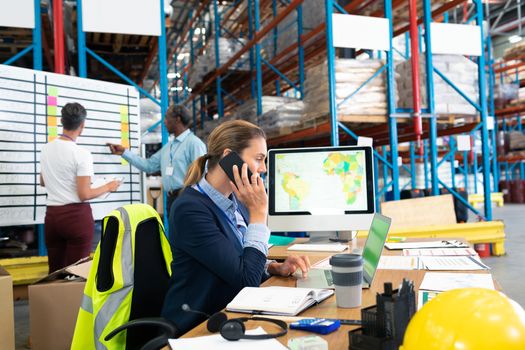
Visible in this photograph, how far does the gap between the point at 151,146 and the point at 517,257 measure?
18.0 feet

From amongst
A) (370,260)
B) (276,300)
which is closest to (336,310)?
(276,300)

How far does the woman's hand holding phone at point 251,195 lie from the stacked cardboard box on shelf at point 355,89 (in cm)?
434

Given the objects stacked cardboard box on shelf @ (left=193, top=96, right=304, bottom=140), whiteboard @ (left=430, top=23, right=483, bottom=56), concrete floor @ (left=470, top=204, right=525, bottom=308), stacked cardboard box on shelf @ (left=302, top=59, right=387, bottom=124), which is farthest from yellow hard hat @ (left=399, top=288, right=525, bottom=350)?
stacked cardboard box on shelf @ (left=193, top=96, right=304, bottom=140)

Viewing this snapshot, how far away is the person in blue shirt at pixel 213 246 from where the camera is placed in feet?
5.97

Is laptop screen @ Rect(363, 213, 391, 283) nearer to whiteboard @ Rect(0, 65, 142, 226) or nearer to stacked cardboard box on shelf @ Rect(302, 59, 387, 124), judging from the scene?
whiteboard @ Rect(0, 65, 142, 226)

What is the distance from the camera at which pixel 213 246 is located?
5.94ft

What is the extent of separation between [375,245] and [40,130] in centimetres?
389

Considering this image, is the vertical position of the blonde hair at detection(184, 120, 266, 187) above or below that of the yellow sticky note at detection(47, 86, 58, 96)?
below

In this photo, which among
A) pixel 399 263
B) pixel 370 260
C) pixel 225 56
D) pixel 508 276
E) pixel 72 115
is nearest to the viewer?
pixel 370 260

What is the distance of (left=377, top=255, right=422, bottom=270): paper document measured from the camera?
2.14 metres

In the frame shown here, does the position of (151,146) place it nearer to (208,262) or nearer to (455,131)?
(455,131)

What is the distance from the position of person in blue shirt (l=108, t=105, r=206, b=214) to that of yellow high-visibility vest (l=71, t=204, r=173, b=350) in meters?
3.13

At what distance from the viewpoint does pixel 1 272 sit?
9.47 ft

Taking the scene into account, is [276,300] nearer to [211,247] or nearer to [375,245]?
[211,247]
